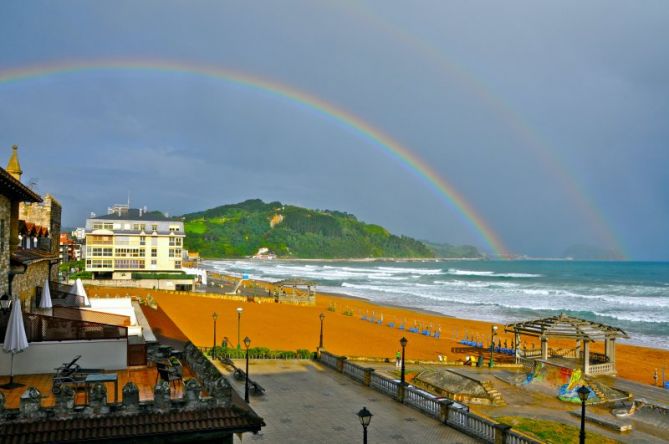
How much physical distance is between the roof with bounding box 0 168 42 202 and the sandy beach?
64.8 feet

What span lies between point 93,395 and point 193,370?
12.5 feet

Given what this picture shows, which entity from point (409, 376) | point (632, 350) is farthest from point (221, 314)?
point (632, 350)

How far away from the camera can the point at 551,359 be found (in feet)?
102

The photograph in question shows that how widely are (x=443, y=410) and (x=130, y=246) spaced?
210 ft

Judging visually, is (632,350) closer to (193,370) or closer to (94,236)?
(193,370)

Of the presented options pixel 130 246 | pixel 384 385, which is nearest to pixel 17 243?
pixel 384 385

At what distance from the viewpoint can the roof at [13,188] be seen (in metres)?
13.2

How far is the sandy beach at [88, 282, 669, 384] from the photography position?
1405 inches

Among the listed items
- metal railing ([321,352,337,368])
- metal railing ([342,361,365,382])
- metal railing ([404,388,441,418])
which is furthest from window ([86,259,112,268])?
metal railing ([404,388,441,418])

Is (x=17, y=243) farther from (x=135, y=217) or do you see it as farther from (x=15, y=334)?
(x=135, y=217)

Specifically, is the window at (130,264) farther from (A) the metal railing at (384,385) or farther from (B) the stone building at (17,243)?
(A) the metal railing at (384,385)

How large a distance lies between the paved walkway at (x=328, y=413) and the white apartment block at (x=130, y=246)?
54726 millimetres

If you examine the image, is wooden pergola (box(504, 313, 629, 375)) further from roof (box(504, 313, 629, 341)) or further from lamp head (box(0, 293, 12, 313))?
lamp head (box(0, 293, 12, 313))

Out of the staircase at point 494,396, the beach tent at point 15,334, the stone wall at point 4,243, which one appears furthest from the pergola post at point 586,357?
the stone wall at point 4,243
